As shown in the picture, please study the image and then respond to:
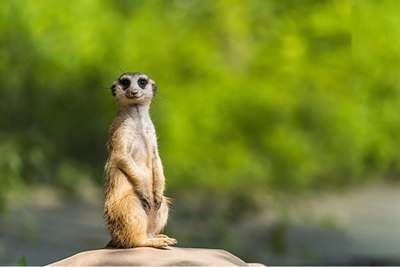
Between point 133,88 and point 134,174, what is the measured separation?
233 millimetres

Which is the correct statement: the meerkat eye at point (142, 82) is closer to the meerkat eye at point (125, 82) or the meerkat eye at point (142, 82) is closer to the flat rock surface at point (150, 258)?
the meerkat eye at point (125, 82)

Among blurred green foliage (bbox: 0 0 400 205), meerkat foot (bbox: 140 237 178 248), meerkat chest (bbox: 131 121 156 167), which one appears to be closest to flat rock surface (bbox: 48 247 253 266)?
meerkat foot (bbox: 140 237 178 248)

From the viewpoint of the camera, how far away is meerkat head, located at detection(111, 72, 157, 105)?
2699 millimetres

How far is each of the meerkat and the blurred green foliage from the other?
470 cm

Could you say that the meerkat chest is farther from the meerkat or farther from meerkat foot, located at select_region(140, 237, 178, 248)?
meerkat foot, located at select_region(140, 237, 178, 248)

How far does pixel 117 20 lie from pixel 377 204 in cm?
307

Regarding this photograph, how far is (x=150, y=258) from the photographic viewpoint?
2.58 meters

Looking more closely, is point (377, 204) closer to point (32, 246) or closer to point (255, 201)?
point (255, 201)

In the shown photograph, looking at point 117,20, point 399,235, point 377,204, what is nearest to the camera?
point 399,235

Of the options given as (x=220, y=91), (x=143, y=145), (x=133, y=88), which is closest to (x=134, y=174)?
(x=143, y=145)

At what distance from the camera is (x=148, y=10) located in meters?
9.40

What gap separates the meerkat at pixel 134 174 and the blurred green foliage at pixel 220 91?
4700mm

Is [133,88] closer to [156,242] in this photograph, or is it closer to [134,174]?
[134,174]

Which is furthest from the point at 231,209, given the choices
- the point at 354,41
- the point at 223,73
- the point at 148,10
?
the point at 148,10
